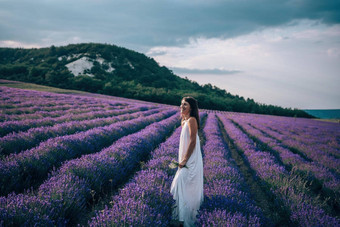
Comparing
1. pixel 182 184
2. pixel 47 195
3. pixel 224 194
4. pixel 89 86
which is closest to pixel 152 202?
pixel 182 184

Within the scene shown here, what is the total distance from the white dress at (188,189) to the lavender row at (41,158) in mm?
2426

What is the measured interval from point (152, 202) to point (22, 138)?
160 inches

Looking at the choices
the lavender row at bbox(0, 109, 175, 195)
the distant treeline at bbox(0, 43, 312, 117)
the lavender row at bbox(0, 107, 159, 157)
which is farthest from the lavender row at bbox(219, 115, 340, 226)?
the distant treeline at bbox(0, 43, 312, 117)

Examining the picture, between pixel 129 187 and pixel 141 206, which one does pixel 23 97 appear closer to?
pixel 129 187

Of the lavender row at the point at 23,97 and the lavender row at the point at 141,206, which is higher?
the lavender row at the point at 23,97

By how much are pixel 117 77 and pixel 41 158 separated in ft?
200

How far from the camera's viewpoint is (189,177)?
2533 mm

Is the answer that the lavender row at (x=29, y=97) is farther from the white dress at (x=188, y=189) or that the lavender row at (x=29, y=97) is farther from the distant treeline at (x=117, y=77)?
the distant treeline at (x=117, y=77)

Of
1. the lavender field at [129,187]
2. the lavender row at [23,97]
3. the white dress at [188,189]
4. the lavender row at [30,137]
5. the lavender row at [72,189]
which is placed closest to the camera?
the lavender row at [72,189]

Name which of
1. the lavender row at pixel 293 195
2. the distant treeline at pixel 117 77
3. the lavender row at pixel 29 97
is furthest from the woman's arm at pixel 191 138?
the distant treeline at pixel 117 77

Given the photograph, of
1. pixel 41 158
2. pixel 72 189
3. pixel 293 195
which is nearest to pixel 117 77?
pixel 41 158

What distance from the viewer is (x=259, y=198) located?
3.74 m

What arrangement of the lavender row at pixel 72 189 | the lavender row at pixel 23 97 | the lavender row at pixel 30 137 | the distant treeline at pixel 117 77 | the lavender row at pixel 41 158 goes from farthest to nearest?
the distant treeline at pixel 117 77, the lavender row at pixel 23 97, the lavender row at pixel 30 137, the lavender row at pixel 41 158, the lavender row at pixel 72 189

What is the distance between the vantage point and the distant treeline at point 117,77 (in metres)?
35.6
